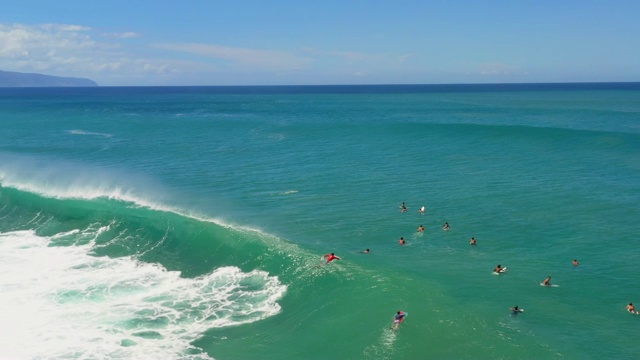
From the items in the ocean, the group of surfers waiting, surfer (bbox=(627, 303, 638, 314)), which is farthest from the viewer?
surfer (bbox=(627, 303, 638, 314))

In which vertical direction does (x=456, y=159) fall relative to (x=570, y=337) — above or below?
above

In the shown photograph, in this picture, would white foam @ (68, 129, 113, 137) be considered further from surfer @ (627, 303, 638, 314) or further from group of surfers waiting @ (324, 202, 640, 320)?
surfer @ (627, 303, 638, 314)

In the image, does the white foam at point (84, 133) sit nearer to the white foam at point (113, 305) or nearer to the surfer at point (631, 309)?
the white foam at point (113, 305)

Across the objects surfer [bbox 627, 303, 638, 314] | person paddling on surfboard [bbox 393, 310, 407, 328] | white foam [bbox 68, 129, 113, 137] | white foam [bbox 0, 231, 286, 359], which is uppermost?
white foam [bbox 68, 129, 113, 137]

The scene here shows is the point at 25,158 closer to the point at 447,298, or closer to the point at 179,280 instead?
the point at 179,280

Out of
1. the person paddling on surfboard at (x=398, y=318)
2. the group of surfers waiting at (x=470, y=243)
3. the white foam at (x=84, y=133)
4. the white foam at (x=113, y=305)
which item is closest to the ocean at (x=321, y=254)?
the white foam at (x=113, y=305)

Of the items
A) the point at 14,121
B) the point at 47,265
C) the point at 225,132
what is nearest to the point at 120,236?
the point at 47,265

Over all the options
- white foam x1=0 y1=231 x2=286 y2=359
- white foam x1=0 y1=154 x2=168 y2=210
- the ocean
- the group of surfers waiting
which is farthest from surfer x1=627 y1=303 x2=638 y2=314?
white foam x1=0 y1=154 x2=168 y2=210
